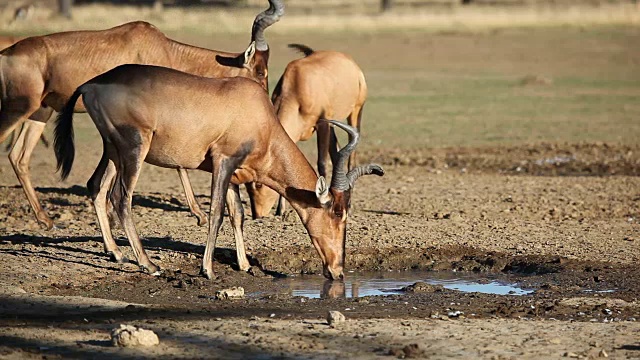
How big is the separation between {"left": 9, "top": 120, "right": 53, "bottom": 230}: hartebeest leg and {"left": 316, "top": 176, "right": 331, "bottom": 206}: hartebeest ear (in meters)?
3.82

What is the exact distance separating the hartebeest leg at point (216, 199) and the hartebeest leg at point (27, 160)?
298 centimetres

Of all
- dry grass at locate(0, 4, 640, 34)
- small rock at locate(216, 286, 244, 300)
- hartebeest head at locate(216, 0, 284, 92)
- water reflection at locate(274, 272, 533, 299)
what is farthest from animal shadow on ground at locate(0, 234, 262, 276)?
dry grass at locate(0, 4, 640, 34)

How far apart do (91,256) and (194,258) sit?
1013mm

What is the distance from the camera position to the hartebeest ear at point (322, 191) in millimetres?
11039

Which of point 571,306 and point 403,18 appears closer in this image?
point 571,306

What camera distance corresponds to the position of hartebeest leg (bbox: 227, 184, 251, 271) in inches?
462

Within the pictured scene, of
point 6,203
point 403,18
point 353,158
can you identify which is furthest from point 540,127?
point 403,18

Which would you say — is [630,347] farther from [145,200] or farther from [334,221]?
[145,200]

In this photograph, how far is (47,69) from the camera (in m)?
13.2

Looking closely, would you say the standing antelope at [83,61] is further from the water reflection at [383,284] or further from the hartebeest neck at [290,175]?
the water reflection at [383,284]

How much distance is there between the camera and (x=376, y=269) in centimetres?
1208

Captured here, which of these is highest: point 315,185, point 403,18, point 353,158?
point 315,185


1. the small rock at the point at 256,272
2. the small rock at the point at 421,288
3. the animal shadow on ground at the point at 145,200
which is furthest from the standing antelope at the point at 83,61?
the small rock at the point at 421,288

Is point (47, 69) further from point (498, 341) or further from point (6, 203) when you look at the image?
point (498, 341)
